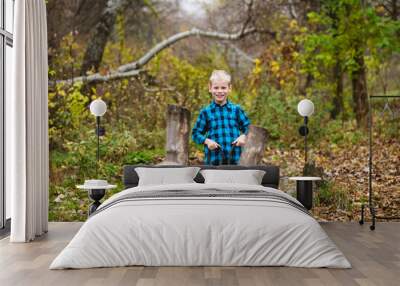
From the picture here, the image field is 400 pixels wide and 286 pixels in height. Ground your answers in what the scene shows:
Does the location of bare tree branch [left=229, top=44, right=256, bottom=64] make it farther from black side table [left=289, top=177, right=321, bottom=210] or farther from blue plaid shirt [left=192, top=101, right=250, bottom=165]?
black side table [left=289, top=177, right=321, bottom=210]

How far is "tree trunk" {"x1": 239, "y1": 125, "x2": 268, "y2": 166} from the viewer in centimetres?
737

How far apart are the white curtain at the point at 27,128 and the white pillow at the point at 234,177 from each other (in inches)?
68.0

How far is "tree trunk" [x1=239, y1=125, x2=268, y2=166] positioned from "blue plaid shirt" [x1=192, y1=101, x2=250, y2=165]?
57 centimetres

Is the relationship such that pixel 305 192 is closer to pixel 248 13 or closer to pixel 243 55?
pixel 243 55

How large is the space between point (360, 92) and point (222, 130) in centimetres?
234

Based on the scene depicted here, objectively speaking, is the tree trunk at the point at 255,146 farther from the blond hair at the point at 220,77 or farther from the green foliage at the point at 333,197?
the green foliage at the point at 333,197

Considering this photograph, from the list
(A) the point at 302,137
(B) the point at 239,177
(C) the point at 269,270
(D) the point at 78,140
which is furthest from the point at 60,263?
(A) the point at 302,137

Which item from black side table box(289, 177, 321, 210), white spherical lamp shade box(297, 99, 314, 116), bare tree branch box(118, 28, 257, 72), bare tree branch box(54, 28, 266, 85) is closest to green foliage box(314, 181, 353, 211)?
black side table box(289, 177, 321, 210)

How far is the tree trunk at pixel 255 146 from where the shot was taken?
290 inches

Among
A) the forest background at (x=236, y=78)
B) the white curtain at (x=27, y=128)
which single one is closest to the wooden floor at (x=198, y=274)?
the white curtain at (x=27, y=128)

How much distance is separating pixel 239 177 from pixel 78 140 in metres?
2.80

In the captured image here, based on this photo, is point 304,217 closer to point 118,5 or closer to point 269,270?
point 269,270

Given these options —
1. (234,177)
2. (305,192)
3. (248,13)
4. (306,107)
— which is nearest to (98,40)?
(248,13)

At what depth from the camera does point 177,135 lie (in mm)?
7629
